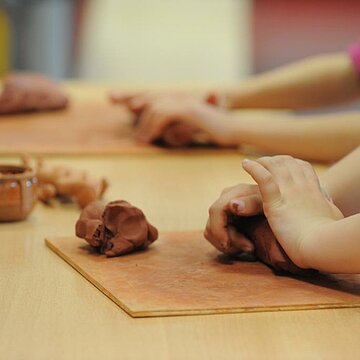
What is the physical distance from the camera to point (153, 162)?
1637 mm

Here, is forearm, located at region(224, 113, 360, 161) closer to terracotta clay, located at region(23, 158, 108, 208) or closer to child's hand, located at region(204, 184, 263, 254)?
terracotta clay, located at region(23, 158, 108, 208)

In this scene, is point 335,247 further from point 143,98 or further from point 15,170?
point 143,98

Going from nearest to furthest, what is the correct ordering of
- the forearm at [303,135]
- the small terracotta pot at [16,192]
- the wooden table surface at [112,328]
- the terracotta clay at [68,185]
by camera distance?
the wooden table surface at [112,328]
the small terracotta pot at [16,192]
the terracotta clay at [68,185]
the forearm at [303,135]

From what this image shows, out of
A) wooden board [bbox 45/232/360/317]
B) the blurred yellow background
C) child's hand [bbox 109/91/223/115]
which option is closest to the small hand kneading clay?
wooden board [bbox 45/232/360/317]

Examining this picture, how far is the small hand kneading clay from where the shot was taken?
3.27 ft

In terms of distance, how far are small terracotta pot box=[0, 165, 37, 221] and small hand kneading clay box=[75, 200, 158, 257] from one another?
146 mm

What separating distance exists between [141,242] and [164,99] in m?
0.79

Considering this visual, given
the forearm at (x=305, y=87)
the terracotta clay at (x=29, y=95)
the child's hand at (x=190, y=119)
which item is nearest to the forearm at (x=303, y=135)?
the child's hand at (x=190, y=119)

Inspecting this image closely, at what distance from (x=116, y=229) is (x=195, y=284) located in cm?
14

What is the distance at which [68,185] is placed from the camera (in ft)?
4.15

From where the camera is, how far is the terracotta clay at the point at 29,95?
1.97m

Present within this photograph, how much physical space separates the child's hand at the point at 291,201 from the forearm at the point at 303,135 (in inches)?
23.8

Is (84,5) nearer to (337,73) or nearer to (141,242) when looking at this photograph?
(337,73)

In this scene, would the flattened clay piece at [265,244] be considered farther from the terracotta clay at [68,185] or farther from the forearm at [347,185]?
the terracotta clay at [68,185]
